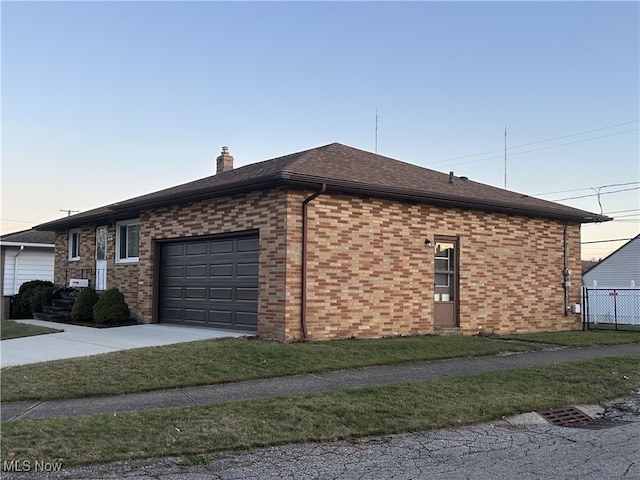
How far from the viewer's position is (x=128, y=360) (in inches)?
395

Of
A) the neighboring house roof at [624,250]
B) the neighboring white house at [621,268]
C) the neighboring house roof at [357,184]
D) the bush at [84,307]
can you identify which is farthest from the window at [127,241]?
the neighboring house roof at [624,250]

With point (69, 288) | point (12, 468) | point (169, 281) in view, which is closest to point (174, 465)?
point (12, 468)

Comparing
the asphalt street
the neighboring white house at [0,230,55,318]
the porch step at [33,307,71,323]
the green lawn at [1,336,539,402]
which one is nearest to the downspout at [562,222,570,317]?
the green lawn at [1,336,539,402]

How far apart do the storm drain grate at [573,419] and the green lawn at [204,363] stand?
3.41 metres

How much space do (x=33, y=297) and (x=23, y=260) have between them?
26.5 feet

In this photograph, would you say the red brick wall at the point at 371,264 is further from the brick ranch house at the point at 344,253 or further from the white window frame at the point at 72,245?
the white window frame at the point at 72,245

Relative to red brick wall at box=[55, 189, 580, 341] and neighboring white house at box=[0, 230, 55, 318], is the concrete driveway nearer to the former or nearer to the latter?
red brick wall at box=[55, 189, 580, 341]

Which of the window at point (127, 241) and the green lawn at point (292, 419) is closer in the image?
the green lawn at point (292, 419)

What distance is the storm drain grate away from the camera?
7.34 m

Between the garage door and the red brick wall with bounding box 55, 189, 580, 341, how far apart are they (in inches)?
15.4

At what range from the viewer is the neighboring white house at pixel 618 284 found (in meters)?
31.5

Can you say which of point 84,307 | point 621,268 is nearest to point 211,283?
point 84,307

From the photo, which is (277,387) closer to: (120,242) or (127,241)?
(127,241)

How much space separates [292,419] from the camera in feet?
22.6
